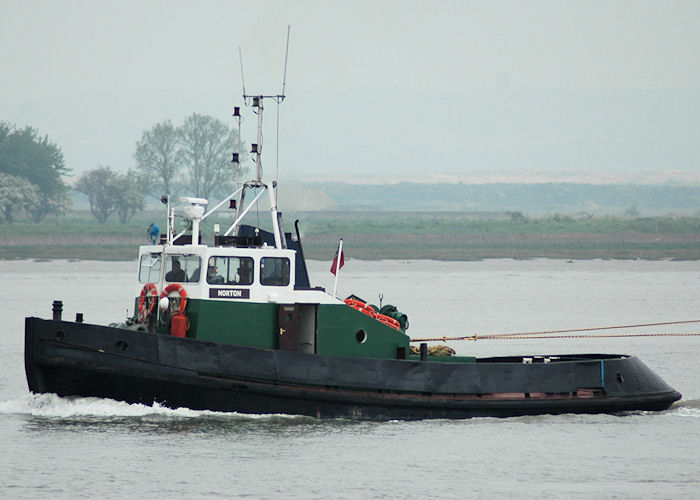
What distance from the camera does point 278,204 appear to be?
64.2 ft

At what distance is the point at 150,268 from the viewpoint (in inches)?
726

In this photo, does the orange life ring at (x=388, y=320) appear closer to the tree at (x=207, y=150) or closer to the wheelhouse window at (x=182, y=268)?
the wheelhouse window at (x=182, y=268)

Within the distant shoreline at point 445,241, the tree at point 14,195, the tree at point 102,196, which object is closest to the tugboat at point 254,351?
the distant shoreline at point 445,241

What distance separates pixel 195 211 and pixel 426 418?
4.52 m

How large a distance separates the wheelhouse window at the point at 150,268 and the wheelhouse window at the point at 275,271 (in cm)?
154

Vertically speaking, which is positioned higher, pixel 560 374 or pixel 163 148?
pixel 163 148

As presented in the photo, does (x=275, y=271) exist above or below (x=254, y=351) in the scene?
above

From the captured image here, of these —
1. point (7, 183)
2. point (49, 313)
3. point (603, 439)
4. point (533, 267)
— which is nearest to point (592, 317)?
point (49, 313)

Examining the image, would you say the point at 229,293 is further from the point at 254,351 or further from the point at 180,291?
the point at 254,351

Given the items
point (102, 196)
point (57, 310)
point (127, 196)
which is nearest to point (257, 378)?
point (57, 310)

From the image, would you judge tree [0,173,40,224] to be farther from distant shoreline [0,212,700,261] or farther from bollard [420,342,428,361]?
bollard [420,342,428,361]

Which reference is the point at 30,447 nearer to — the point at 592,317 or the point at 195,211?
the point at 195,211

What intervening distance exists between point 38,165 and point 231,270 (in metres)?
83.0

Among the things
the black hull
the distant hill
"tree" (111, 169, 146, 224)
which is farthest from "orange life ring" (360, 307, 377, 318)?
the distant hill
